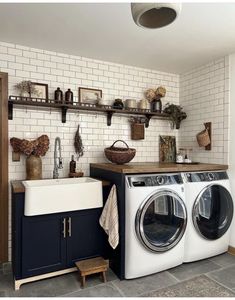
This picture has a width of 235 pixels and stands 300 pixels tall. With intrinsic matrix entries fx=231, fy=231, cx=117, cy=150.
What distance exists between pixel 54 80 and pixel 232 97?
214cm

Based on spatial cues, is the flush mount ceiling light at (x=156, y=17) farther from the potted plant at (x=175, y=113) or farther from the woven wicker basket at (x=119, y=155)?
the potted plant at (x=175, y=113)

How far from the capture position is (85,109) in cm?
279

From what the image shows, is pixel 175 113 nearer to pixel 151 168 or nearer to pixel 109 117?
pixel 109 117

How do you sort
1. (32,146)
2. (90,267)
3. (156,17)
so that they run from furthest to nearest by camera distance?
(32,146) → (90,267) → (156,17)

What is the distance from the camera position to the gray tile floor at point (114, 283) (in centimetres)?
196

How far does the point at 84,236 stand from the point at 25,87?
5.46 ft

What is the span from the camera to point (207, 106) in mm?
3084

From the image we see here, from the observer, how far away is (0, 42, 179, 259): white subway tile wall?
100 inches

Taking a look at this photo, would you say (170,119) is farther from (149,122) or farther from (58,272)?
(58,272)

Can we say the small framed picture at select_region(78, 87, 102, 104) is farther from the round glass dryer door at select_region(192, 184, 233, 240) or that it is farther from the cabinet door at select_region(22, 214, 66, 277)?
the round glass dryer door at select_region(192, 184, 233, 240)


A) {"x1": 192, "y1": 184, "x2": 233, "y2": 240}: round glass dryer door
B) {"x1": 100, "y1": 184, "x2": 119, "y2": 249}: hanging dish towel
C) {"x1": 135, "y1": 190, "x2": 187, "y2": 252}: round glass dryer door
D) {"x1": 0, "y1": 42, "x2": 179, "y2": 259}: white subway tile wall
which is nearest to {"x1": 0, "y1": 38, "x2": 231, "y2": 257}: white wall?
{"x1": 0, "y1": 42, "x2": 179, "y2": 259}: white subway tile wall

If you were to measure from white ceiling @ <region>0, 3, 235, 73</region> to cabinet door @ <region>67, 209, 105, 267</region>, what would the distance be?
69.5 inches

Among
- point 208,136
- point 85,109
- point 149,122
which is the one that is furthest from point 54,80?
point 208,136

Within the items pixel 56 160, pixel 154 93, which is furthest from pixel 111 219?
pixel 154 93
